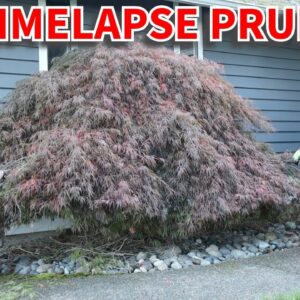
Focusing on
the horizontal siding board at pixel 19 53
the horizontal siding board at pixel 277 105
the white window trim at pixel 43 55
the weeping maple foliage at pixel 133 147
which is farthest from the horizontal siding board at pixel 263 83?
the horizontal siding board at pixel 19 53

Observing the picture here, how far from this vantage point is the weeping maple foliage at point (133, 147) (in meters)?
4.30

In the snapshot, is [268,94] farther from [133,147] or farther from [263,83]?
[133,147]

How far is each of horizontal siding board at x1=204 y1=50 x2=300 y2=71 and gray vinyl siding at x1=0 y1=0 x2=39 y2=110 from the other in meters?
2.93

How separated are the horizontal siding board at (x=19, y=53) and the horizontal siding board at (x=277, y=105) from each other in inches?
158

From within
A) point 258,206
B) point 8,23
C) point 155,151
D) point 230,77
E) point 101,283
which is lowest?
point 101,283

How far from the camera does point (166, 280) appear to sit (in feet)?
13.1

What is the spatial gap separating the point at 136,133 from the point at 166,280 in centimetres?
166

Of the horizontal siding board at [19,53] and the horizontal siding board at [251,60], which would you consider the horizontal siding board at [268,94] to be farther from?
the horizontal siding board at [19,53]

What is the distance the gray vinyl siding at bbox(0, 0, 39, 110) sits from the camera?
5965 millimetres

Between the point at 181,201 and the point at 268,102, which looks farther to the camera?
the point at 268,102

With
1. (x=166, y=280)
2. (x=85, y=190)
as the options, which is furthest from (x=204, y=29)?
(x=166, y=280)

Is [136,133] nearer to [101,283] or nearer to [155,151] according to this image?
[155,151]

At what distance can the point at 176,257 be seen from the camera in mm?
4707

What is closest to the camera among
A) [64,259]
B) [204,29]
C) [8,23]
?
[64,259]
